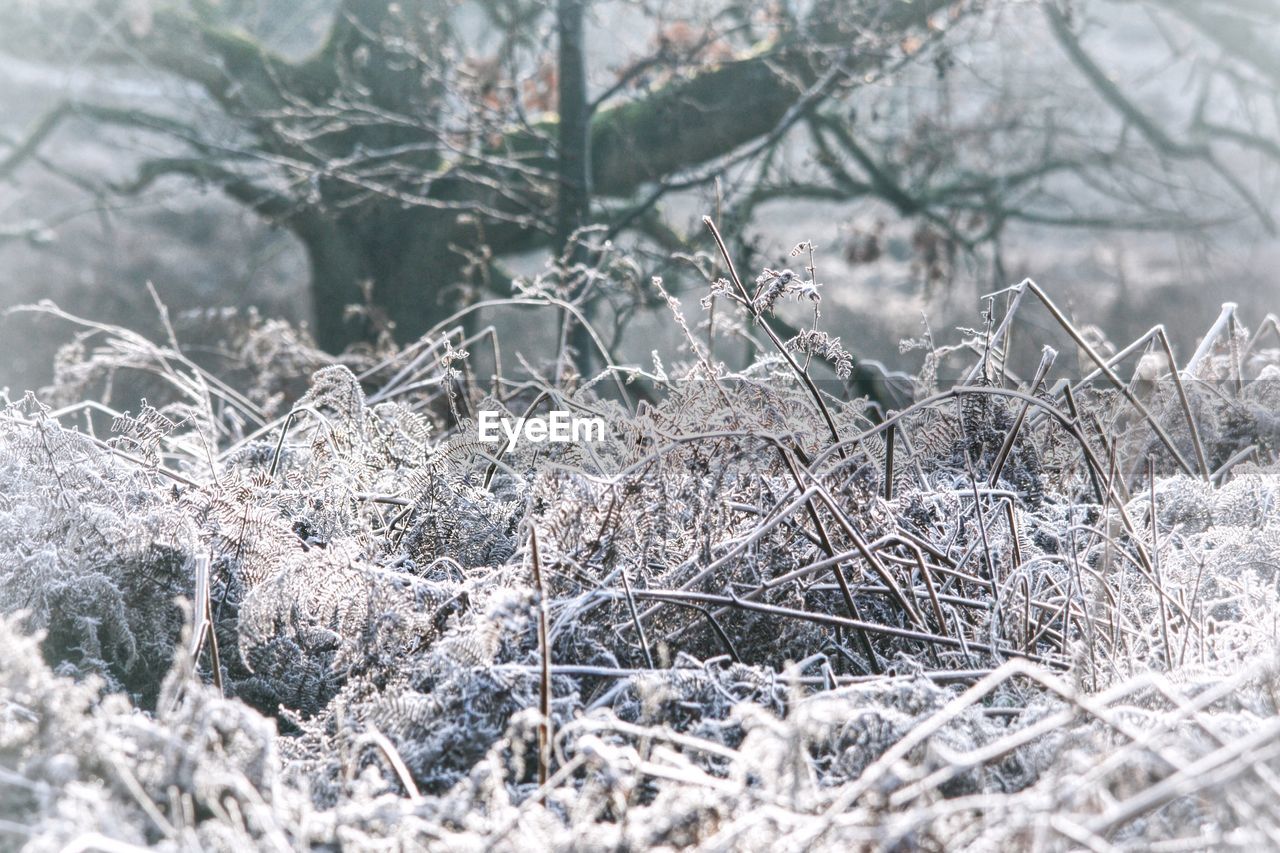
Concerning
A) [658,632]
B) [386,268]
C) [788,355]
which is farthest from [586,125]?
[658,632]

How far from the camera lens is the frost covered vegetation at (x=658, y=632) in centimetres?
73

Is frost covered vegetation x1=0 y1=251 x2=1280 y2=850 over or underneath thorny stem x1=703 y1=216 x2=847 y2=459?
underneath

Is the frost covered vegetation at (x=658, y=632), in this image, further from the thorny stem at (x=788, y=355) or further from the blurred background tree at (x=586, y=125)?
the blurred background tree at (x=586, y=125)

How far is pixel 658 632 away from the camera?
1.13 m

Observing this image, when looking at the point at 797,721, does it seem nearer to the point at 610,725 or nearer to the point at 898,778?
the point at 898,778

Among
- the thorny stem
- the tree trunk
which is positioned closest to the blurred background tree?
the tree trunk

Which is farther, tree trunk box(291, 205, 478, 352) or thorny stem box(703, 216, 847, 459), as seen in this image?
tree trunk box(291, 205, 478, 352)

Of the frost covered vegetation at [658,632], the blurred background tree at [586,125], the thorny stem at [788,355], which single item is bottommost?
the frost covered vegetation at [658,632]

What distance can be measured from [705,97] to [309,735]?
13.0ft

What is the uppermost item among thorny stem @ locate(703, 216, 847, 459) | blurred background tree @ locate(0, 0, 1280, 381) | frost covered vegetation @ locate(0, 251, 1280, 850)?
blurred background tree @ locate(0, 0, 1280, 381)

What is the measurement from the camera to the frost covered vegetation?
0.73m

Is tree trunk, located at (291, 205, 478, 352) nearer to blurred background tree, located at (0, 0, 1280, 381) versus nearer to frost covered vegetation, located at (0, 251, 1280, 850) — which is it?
blurred background tree, located at (0, 0, 1280, 381)

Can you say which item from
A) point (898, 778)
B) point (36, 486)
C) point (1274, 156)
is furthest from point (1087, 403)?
point (1274, 156)

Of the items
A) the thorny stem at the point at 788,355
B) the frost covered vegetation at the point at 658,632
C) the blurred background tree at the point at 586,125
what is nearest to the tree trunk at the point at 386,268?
the blurred background tree at the point at 586,125
